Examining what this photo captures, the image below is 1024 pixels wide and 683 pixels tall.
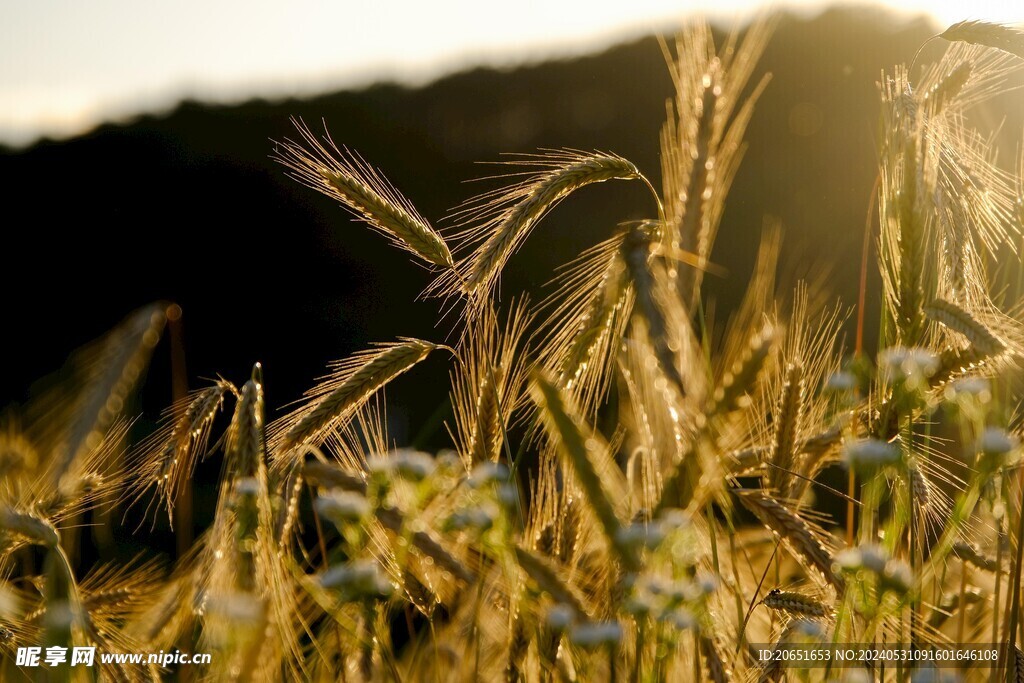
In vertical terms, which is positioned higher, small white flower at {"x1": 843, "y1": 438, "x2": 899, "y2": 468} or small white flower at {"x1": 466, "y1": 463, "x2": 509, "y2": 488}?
small white flower at {"x1": 843, "y1": 438, "x2": 899, "y2": 468}

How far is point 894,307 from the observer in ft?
4.92

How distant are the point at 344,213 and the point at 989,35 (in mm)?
7530

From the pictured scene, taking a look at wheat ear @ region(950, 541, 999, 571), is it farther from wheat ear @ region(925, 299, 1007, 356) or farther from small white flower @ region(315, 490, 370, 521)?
small white flower @ region(315, 490, 370, 521)

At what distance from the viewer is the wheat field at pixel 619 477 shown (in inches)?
45.4

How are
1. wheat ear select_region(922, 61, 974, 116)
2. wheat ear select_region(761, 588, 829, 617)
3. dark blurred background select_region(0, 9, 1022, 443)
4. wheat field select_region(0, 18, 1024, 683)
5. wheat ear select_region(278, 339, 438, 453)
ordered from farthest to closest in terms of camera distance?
dark blurred background select_region(0, 9, 1022, 443) → wheat ear select_region(922, 61, 974, 116) → wheat ear select_region(278, 339, 438, 453) → wheat ear select_region(761, 588, 829, 617) → wheat field select_region(0, 18, 1024, 683)

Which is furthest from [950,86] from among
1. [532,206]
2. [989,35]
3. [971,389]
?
[532,206]

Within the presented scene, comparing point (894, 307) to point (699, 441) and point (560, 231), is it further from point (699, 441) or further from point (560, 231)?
point (560, 231)

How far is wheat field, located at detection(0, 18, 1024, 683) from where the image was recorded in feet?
3.78

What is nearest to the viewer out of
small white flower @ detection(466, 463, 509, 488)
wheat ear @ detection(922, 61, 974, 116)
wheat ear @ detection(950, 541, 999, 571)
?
small white flower @ detection(466, 463, 509, 488)

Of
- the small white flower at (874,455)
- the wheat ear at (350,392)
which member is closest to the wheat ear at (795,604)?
the small white flower at (874,455)

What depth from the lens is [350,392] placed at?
5.24 feet

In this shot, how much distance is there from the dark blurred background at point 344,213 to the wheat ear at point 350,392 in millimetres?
5734

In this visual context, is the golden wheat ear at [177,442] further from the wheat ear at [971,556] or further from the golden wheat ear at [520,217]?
the wheat ear at [971,556]

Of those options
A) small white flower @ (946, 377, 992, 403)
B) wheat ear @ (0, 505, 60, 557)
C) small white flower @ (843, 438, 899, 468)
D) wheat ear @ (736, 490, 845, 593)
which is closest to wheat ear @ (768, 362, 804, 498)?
wheat ear @ (736, 490, 845, 593)
